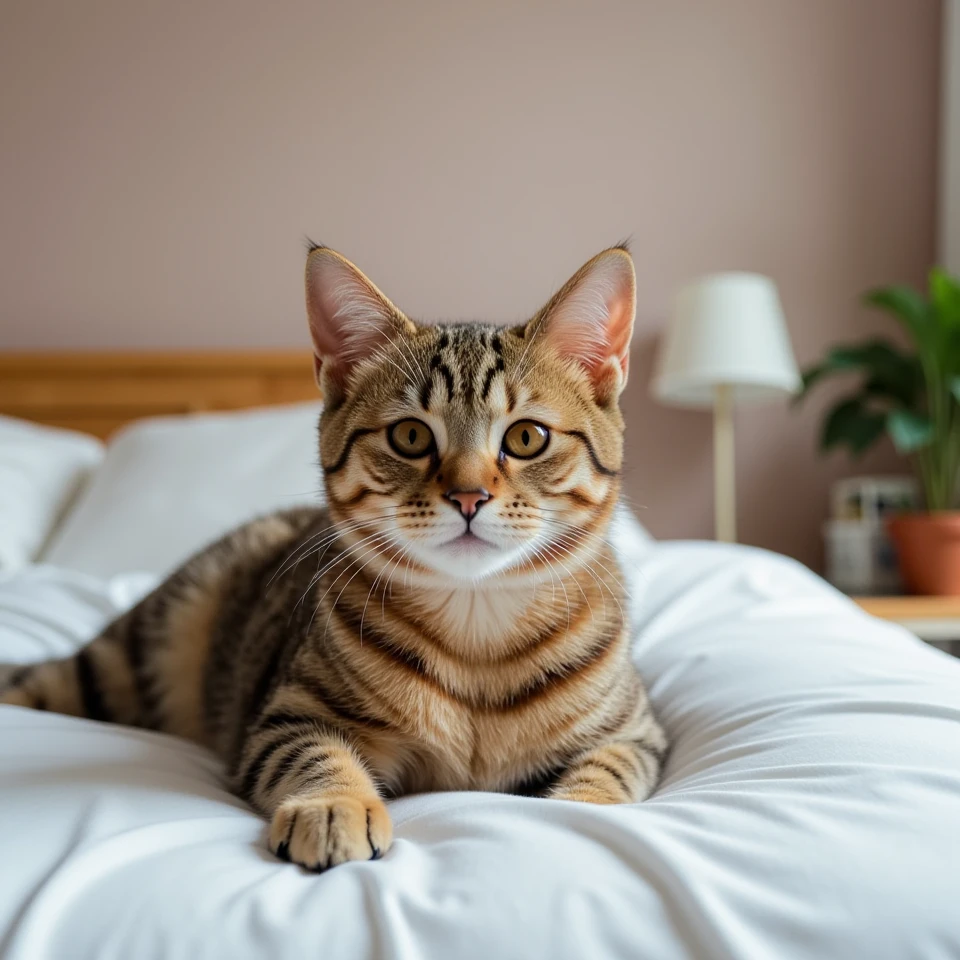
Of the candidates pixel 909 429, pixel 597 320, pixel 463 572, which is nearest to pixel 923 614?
pixel 909 429

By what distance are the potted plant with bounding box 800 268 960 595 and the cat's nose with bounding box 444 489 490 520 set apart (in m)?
1.69

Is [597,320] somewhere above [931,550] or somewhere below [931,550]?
above

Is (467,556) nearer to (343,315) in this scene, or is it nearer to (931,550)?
(343,315)

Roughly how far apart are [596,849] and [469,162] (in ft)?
7.83

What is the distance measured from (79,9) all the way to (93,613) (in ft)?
6.64

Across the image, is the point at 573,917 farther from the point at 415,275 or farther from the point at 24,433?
the point at 415,275

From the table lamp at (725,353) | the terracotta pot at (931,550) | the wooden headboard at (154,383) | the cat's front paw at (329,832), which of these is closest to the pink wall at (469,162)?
the wooden headboard at (154,383)

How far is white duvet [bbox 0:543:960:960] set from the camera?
511mm

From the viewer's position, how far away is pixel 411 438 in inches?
35.9

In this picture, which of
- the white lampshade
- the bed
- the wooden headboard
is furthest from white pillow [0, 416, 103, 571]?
the white lampshade

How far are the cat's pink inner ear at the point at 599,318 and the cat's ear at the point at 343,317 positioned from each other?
0.57ft

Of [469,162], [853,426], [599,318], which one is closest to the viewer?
[599,318]

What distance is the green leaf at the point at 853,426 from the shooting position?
234cm

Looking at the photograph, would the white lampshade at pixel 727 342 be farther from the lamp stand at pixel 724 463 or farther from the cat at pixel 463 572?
the cat at pixel 463 572
